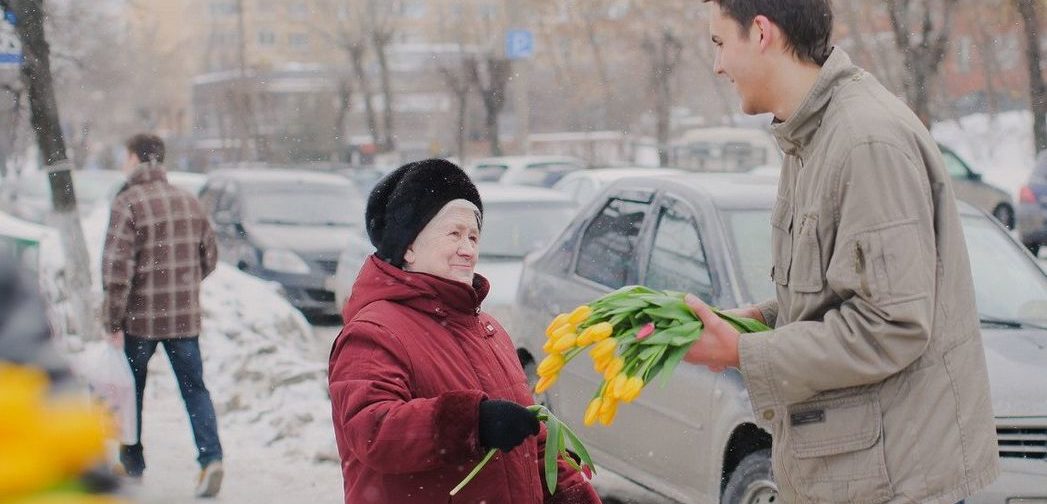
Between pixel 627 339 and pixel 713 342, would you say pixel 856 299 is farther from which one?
pixel 627 339

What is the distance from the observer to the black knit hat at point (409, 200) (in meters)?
3.05

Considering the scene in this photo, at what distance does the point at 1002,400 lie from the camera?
4672mm

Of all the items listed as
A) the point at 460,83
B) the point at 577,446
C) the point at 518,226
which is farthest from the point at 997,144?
the point at 577,446

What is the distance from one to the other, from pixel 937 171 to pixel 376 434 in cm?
120

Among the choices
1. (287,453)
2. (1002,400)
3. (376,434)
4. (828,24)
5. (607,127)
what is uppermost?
(828,24)

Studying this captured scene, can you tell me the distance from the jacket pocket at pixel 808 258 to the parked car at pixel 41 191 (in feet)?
86.6

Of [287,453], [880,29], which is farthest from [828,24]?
[880,29]

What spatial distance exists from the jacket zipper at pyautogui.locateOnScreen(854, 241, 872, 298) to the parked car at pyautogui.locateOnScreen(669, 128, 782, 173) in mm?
27736

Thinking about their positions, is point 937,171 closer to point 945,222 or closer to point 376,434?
point 945,222

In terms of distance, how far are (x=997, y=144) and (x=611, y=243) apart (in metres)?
35.4

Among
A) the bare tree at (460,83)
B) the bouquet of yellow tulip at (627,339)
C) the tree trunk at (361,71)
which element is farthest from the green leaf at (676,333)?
the tree trunk at (361,71)

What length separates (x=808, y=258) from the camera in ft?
8.23

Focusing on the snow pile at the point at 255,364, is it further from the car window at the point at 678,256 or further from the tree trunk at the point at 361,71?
the tree trunk at the point at 361,71

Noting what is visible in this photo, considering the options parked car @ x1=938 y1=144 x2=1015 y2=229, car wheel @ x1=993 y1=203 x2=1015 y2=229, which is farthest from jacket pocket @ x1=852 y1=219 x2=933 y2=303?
car wheel @ x1=993 y1=203 x2=1015 y2=229
